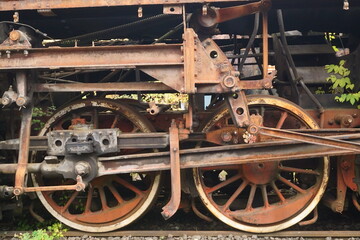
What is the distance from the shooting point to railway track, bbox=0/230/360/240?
3.94 m

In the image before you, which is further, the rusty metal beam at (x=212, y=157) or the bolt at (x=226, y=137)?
the bolt at (x=226, y=137)

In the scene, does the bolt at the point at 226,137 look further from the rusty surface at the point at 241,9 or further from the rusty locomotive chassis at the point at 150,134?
the rusty surface at the point at 241,9

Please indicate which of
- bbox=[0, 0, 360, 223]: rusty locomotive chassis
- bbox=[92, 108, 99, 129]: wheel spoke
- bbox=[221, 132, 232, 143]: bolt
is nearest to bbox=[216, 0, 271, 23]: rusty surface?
bbox=[0, 0, 360, 223]: rusty locomotive chassis

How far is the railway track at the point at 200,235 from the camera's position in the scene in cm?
394

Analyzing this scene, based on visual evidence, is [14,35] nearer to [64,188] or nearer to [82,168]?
[82,168]

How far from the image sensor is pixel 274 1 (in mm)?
3766

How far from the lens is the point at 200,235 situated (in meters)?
4.00

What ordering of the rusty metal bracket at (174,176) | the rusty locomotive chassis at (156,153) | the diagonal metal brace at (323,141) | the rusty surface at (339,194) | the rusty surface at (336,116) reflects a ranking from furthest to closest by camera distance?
the rusty surface at (336,116) < the rusty surface at (339,194) < the rusty locomotive chassis at (156,153) < the rusty metal bracket at (174,176) < the diagonal metal brace at (323,141)

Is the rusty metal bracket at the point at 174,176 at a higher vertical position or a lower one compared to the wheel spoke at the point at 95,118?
lower

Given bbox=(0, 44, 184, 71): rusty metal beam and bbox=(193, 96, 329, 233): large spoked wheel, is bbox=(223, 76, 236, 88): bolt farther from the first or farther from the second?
bbox=(193, 96, 329, 233): large spoked wheel

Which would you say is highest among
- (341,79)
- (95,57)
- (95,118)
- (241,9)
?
(241,9)

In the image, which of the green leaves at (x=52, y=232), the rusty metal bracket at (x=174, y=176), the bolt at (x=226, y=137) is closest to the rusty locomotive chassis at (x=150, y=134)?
the rusty metal bracket at (x=174, y=176)

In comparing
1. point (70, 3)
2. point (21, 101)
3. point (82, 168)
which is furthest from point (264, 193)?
point (70, 3)

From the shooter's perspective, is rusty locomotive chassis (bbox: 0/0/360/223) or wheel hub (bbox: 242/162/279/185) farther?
wheel hub (bbox: 242/162/279/185)
